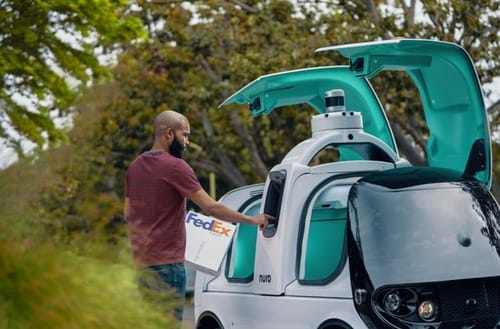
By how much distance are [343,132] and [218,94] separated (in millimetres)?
22074

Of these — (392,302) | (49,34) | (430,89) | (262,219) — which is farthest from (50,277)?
(49,34)

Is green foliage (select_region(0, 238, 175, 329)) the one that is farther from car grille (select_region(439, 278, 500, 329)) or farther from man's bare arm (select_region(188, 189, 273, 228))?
man's bare arm (select_region(188, 189, 273, 228))

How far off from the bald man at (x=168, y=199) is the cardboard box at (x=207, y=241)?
0.63 metres

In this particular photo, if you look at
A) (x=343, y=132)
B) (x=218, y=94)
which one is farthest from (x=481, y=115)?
(x=218, y=94)

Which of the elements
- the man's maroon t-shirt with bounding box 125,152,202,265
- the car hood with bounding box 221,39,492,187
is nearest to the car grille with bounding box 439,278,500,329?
the car hood with bounding box 221,39,492,187

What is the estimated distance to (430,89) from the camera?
24.2 feet

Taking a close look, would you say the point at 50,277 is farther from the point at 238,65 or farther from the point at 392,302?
the point at 238,65

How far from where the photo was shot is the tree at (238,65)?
73.4 ft

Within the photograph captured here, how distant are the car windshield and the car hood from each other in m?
0.85

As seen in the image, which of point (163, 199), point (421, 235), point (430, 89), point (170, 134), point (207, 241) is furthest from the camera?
point (207, 241)

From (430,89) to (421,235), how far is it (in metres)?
1.55

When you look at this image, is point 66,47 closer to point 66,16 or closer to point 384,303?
point 66,16

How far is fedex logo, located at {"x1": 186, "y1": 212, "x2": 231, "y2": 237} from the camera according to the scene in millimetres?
7508

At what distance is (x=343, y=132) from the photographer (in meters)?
7.00
